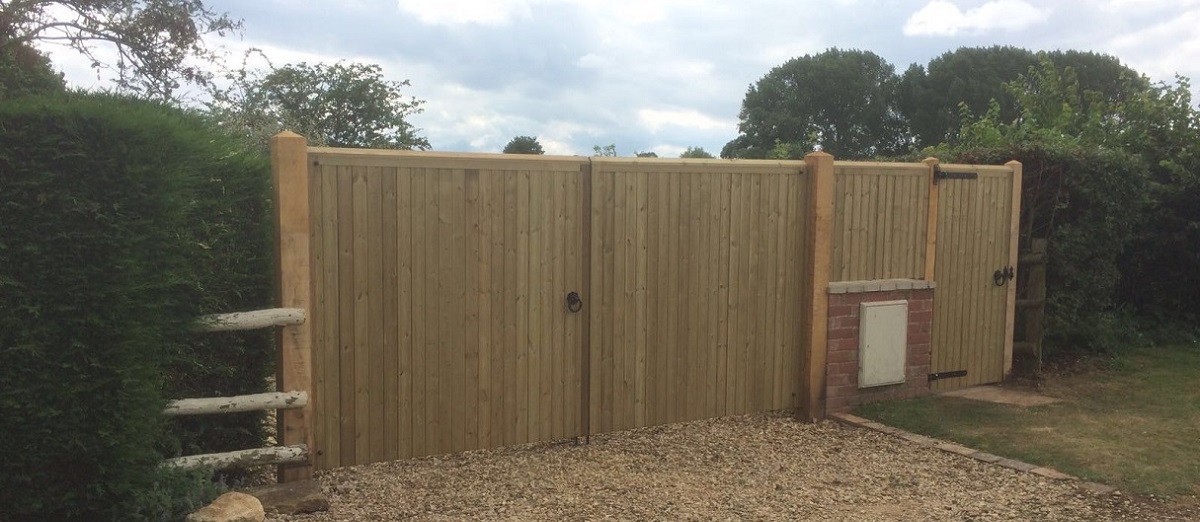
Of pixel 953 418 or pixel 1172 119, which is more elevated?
pixel 1172 119

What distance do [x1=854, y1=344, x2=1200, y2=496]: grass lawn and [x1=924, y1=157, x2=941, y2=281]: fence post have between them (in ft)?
3.38

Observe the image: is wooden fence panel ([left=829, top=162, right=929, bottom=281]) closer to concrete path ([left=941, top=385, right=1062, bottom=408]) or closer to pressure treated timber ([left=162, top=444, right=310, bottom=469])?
concrete path ([left=941, top=385, right=1062, bottom=408])

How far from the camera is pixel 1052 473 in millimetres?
5250

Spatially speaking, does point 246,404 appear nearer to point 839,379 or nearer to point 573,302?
point 573,302

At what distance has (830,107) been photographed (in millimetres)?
43219

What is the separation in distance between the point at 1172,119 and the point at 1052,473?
738 cm

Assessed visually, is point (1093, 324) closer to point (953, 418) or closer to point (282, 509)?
point (953, 418)

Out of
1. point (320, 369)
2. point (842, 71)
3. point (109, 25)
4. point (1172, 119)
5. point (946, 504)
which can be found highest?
point (842, 71)

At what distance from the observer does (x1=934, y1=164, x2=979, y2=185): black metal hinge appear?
7.11 m

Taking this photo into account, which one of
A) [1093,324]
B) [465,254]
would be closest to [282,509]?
[465,254]

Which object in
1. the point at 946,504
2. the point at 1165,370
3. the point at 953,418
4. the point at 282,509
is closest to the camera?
the point at 282,509

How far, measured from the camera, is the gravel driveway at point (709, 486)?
4.52 m

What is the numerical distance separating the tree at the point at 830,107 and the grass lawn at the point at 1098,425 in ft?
113

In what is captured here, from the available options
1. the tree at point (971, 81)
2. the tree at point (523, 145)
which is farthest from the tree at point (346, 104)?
the tree at point (971, 81)
